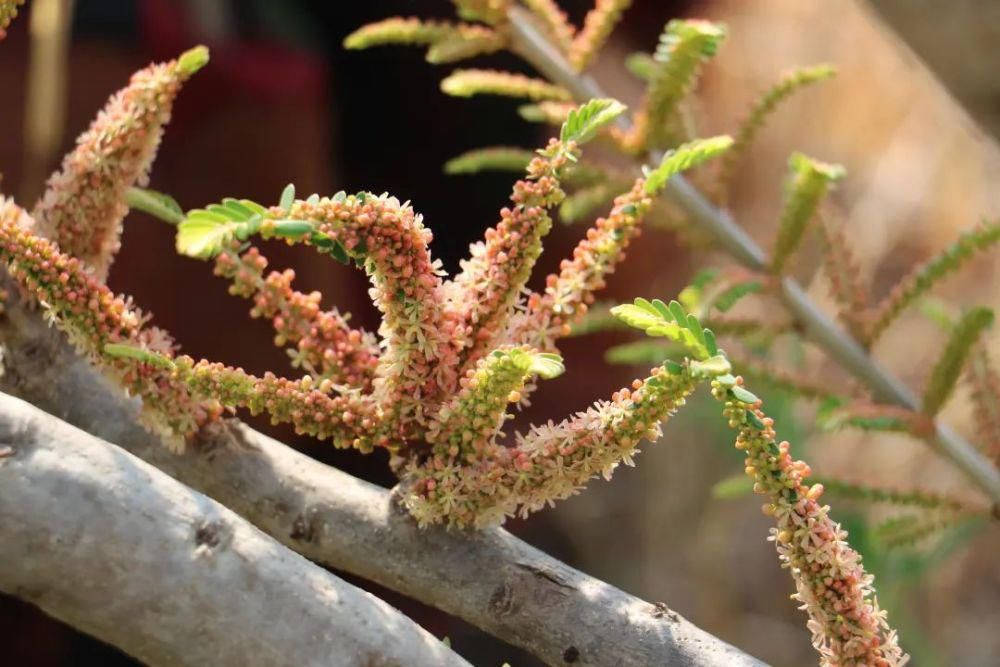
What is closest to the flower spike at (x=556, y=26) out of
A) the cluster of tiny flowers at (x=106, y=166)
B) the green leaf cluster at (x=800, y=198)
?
the green leaf cluster at (x=800, y=198)

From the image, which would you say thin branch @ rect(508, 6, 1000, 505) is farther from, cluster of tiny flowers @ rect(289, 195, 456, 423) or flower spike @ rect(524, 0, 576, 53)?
cluster of tiny flowers @ rect(289, 195, 456, 423)

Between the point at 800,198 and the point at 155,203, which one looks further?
the point at 800,198

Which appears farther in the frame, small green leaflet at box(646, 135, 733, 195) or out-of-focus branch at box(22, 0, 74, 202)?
out-of-focus branch at box(22, 0, 74, 202)

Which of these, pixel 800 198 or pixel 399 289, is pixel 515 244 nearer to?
pixel 399 289

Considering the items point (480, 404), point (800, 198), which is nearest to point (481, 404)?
point (480, 404)

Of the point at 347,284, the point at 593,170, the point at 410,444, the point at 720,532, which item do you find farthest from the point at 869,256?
the point at 410,444

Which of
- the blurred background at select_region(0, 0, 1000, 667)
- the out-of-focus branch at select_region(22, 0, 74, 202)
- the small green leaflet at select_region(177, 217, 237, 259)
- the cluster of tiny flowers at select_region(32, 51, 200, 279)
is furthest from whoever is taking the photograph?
the blurred background at select_region(0, 0, 1000, 667)

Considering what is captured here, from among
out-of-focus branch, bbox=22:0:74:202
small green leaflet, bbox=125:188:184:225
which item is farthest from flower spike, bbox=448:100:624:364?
out-of-focus branch, bbox=22:0:74:202
